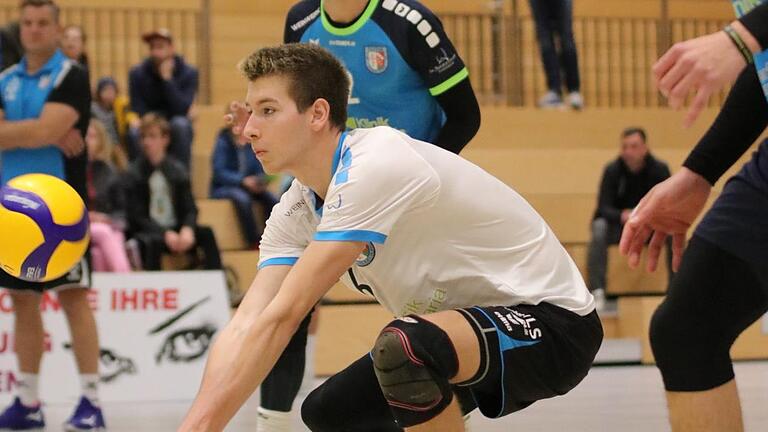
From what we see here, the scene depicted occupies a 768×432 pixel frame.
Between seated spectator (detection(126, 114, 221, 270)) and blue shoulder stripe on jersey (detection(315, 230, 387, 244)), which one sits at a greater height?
blue shoulder stripe on jersey (detection(315, 230, 387, 244))

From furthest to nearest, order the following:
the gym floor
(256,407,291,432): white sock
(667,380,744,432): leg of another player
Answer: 1. the gym floor
2. (256,407,291,432): white sock
3. (667,380,744,432): leg of another player

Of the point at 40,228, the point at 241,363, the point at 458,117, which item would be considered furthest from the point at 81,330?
the point at 241,363

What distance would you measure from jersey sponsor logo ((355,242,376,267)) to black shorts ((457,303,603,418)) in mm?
264

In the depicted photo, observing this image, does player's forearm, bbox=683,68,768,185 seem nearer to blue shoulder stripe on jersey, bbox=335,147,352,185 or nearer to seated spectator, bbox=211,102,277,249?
blue shoulder stripe on jersey, bbox=335,147,352,185

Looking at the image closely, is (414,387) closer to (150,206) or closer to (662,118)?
(150,206)

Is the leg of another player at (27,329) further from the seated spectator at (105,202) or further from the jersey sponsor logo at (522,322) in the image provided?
the jersey sponsor logo at (522,322)

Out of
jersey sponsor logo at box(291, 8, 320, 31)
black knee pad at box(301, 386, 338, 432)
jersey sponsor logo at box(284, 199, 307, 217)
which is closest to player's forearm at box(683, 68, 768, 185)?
jersey sponsor logo at box(284, 199, 307, 217)

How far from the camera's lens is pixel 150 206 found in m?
7.54

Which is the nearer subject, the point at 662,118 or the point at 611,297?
the point at 611,297

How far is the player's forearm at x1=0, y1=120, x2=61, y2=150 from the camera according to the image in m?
4.90

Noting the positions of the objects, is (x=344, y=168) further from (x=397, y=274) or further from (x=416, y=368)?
(x=416, y=368)

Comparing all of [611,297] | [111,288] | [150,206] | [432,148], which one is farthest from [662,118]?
[432,148]

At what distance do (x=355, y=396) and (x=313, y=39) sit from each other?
1522mm

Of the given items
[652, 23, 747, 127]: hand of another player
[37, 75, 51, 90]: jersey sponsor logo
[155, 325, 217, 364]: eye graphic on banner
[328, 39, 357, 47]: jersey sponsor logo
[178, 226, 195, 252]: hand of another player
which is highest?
[652, 23, 747, 127]: hand of another player
